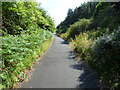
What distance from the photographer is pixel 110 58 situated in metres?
3.21

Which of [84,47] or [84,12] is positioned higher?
[84,12]

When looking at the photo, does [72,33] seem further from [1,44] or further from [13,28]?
[1,44]

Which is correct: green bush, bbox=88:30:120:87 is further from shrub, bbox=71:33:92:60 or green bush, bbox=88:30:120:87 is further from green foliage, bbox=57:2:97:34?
green foliage, bbox=57:2:97:34

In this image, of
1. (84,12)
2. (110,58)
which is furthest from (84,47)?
(84,12)

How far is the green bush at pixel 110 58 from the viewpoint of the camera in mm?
2892

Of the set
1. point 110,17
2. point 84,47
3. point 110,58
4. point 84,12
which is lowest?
point 110,58

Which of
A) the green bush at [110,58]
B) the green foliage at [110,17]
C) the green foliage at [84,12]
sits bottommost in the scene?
the green bush at [110,58]

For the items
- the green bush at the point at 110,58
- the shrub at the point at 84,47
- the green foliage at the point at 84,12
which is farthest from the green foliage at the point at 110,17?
the green foliage at the point at 84,12

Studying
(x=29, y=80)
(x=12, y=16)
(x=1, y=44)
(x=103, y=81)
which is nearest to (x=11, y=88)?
(x=29, y=80)

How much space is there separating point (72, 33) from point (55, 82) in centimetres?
1546

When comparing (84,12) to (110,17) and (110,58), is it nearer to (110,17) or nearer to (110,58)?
(110,17)

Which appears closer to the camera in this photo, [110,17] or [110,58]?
[110,58]

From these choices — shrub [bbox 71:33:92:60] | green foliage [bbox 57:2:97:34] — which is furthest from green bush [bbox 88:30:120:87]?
green foliage [bbox 57:2:97:34]

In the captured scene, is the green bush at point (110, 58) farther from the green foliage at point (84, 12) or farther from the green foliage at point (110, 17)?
the green foliage at point (84, 12)
